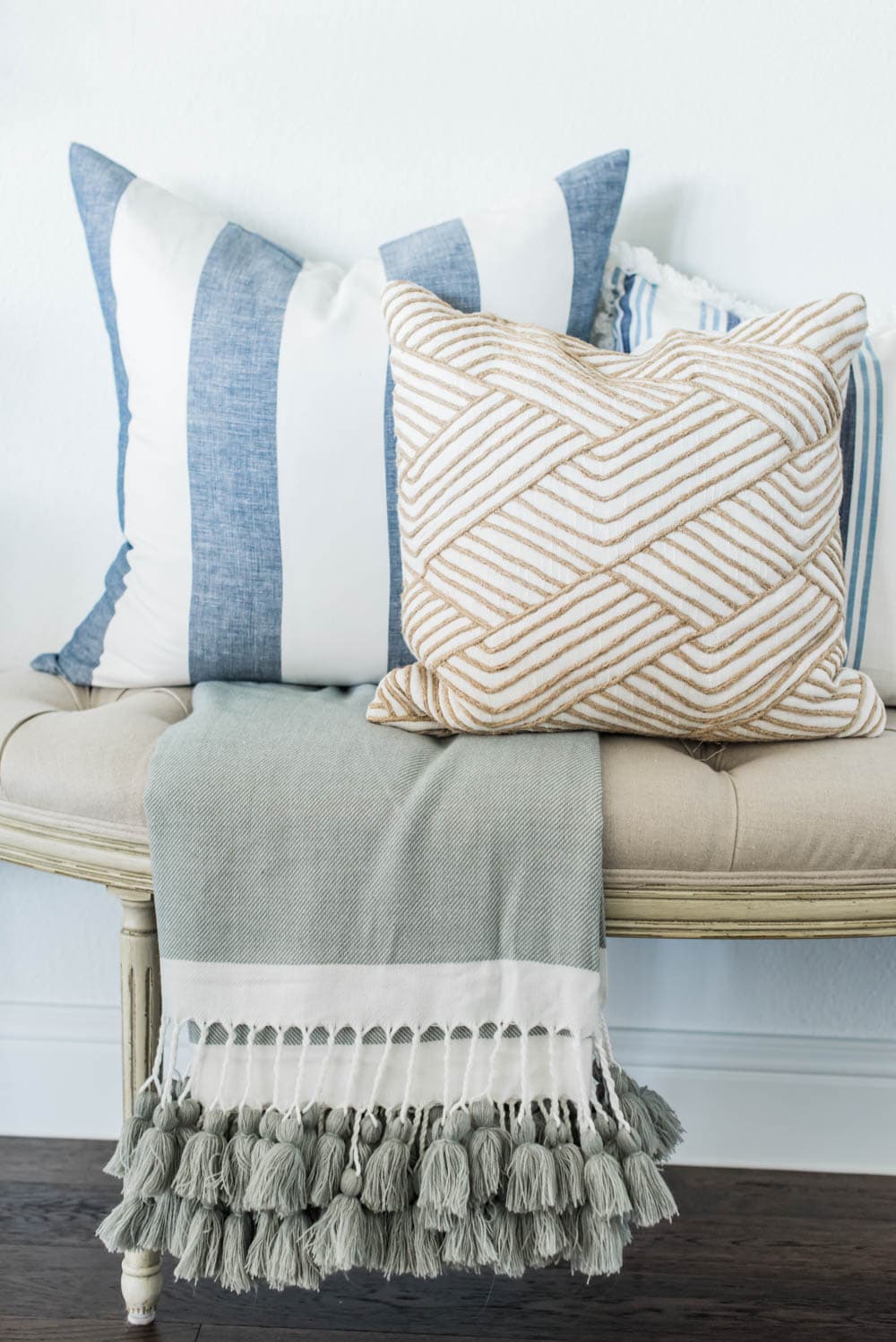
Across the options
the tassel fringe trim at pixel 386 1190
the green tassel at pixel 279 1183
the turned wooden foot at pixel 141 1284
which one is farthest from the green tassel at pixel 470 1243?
the turned wooden foot at pixel 141 1284

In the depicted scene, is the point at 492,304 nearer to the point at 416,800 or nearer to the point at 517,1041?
the point at 416,800

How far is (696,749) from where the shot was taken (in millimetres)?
980

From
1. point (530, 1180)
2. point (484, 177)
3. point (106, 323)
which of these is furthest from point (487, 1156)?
point (484, 177)

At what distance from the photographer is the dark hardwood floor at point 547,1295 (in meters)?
0.99

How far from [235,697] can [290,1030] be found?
322 mm

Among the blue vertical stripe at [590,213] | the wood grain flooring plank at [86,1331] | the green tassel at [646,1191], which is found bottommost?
the wood grain flooring plank at [86,1331]

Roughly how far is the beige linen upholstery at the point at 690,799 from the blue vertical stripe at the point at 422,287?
10.7 inches

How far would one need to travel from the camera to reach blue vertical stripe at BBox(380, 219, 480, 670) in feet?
3.63

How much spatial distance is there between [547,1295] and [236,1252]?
0.38m

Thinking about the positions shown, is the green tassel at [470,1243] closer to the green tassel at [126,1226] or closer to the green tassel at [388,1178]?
the green tassel at [388,1178]

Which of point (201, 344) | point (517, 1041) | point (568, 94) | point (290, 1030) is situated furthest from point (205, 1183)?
point (568, 94)

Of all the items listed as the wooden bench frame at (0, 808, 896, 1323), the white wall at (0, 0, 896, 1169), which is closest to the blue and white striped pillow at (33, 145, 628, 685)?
the white wall at (0, 0, 896, 1169)

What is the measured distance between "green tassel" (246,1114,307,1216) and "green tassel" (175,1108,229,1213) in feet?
0.09

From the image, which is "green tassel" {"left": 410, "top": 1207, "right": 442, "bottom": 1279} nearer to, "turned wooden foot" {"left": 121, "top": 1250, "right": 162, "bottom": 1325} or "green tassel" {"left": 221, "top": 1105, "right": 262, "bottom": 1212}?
"green tassel" {"left": 221, "top": 1105, "right": 262, "bottom": 1212}
